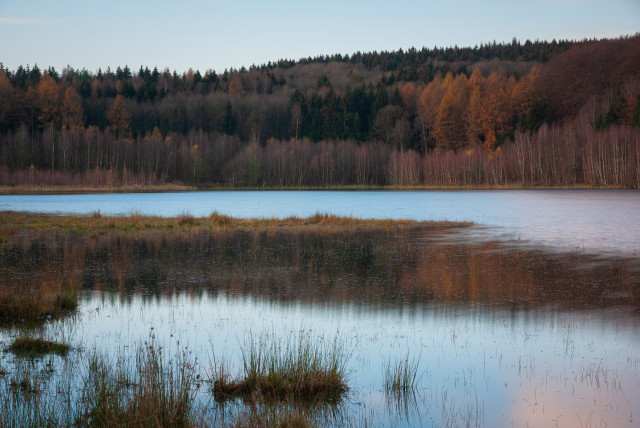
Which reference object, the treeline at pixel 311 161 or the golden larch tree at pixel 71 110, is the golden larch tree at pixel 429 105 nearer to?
the treeline at pixel 311 161

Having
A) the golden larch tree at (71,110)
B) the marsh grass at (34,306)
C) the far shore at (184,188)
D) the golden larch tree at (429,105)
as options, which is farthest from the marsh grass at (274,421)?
the golden larch tree at (71,110)

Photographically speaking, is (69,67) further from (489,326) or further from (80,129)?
(489,326)

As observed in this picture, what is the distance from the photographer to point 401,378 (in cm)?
753

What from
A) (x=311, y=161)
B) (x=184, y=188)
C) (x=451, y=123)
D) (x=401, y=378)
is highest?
(x=451, y=123)

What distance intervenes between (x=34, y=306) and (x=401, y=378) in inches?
279

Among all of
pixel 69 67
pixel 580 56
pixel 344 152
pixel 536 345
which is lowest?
pixel 536 345

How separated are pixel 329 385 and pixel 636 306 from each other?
305 inches

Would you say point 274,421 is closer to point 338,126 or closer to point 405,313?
point 405,313

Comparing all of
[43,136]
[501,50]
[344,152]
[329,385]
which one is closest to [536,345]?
[329,385]

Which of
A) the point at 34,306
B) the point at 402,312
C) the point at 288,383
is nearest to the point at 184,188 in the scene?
the point at 34,306

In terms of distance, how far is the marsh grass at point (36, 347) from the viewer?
27.3ft

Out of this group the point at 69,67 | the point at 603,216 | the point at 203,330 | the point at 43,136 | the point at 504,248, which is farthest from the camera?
the point at 69,67

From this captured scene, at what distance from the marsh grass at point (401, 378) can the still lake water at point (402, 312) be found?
13 centimetres

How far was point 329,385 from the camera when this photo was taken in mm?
7047
